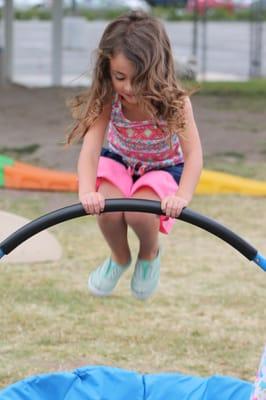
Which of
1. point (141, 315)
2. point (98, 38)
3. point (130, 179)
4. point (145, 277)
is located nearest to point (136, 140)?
point (130, 179)

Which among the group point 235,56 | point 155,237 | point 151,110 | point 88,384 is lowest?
point 235,56

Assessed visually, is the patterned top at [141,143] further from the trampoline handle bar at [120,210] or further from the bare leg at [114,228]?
the trampoline handle bar at [120,210]

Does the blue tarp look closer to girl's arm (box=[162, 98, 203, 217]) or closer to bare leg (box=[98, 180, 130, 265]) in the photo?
bare leg (box=[98, 180, 130, 265])

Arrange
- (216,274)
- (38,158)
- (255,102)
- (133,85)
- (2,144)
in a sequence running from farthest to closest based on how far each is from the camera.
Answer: (255,102), (2,144), (38,158), (216,274), (133,85)

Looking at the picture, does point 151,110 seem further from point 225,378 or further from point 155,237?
point 225,378

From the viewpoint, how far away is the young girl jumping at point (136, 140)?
3527 mm

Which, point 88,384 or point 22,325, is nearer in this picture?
point 88,384

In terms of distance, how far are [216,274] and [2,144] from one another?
4.38 m

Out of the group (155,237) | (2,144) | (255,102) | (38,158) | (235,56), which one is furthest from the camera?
(235,56)

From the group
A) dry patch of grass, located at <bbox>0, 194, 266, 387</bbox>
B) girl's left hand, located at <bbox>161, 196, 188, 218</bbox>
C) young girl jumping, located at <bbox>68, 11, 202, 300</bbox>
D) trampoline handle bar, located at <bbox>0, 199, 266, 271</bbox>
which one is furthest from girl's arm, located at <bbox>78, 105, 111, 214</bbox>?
dry patch of grass, located at <bbox>0, 194, 266, 387</bbox>

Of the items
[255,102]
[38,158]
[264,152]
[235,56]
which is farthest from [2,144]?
[235,56]

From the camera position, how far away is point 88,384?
407cm

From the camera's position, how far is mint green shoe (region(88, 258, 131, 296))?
4062 millimetres

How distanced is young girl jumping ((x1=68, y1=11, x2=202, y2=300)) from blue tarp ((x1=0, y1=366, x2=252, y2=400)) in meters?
0.35
